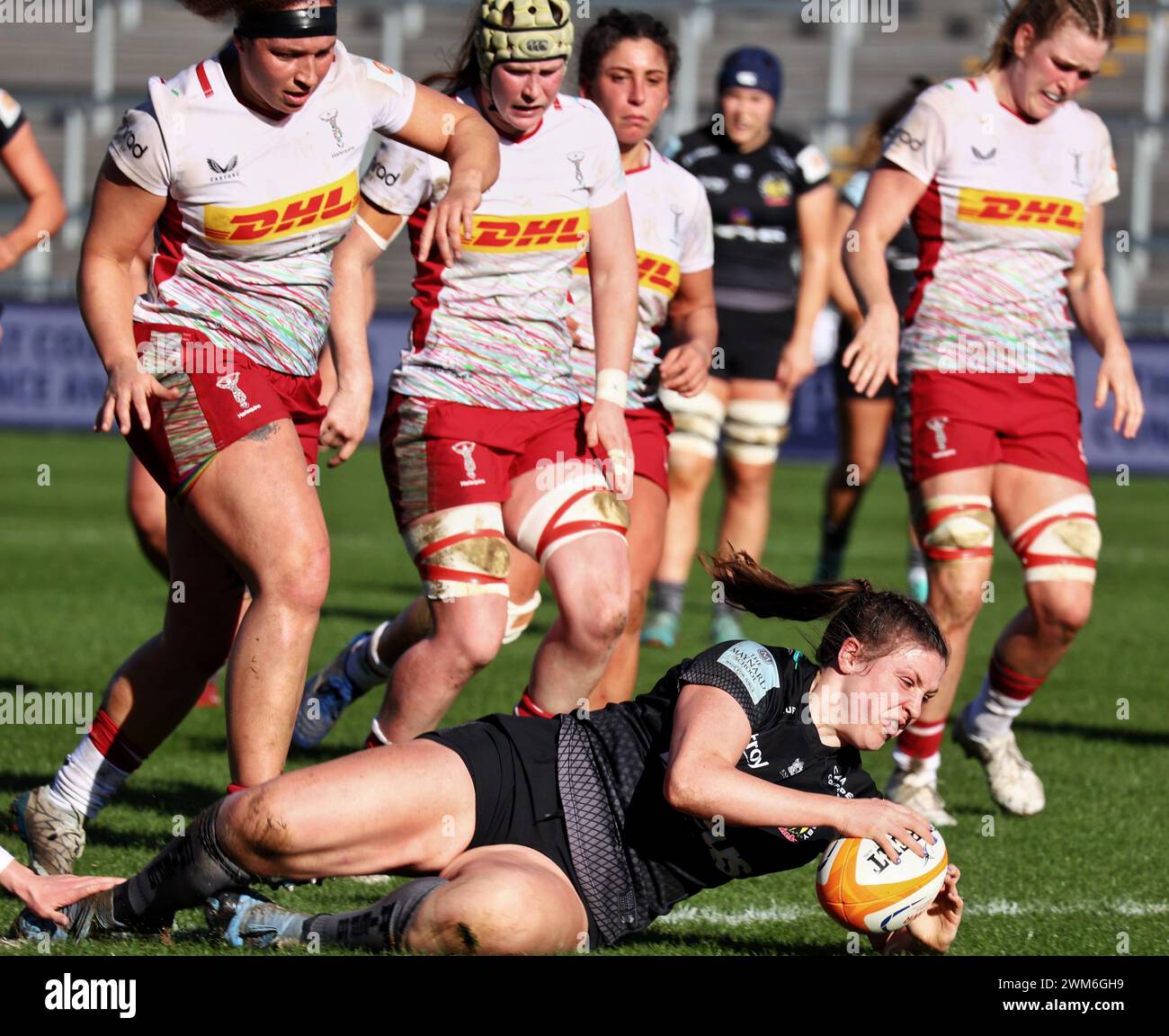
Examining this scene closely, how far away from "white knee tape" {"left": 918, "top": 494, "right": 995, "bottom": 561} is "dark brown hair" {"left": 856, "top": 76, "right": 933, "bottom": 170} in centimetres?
193

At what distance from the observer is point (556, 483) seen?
582cm

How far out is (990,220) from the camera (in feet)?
21.8

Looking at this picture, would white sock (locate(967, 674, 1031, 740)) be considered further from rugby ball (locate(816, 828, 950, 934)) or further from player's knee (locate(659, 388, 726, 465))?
player's knee (locate(659, 388, 726, 465))

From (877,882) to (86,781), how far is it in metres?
2.17

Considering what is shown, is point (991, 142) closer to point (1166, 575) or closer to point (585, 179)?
point (585, 179)

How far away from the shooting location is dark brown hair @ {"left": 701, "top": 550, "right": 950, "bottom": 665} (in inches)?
183

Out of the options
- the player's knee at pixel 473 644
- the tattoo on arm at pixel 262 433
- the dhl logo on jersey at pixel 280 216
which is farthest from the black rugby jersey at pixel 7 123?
the tattoo on arm at pixel 262 433

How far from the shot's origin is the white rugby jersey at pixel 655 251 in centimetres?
690

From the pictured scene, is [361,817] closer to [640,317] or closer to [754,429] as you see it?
[640,317]

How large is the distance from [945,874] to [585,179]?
2.38m

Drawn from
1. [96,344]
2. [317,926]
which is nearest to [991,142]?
[96,344]

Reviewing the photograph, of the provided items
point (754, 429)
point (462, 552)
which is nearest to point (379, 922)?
point (462, 552)

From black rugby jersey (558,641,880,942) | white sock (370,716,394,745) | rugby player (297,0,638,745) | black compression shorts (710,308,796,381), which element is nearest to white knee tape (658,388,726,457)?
black compression shorts (710,308,796,381)

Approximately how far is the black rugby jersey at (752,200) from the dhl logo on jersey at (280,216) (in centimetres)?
539
